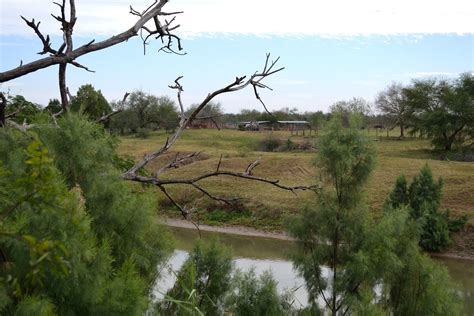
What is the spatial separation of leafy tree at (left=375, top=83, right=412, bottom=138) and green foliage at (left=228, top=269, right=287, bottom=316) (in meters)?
32.4

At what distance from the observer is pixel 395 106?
139ft

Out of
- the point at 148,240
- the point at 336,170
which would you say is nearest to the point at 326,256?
the point at 336,170

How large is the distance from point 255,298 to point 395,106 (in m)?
37.1

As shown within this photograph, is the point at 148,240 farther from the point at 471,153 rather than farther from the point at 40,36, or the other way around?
the point at 471,153

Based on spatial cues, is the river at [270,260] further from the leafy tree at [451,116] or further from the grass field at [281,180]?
the leafy tree at [451,116]

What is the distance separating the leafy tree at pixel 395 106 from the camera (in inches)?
1522

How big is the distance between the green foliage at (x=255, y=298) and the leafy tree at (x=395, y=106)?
106ft

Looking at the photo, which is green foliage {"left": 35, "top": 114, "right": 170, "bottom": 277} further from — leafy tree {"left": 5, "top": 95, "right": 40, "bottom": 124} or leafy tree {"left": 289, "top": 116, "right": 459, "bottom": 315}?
leafy tree {"left": 289, "top": 116, "right": 459, "bottom": 315}

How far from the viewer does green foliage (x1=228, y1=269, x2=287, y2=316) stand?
7180 mm

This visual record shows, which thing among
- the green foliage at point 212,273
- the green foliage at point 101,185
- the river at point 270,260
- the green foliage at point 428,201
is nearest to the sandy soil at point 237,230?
the river at point 270,260

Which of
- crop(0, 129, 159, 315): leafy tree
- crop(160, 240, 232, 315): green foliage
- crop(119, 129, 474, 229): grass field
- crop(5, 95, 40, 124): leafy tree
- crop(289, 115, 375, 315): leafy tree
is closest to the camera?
crop(0, 129, 159, 315): leafy tree

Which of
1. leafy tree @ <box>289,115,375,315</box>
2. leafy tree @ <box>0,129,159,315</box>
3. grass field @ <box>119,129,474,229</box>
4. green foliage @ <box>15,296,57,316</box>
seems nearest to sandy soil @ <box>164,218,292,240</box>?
grass field @ <box>119,129,474,229</box>

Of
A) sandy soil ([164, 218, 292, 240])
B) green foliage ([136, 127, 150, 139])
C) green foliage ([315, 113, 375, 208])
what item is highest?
green foliage ([315, 113, 375, 208])

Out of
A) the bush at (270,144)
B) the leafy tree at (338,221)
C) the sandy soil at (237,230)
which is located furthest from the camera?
the bush at (270,144)
